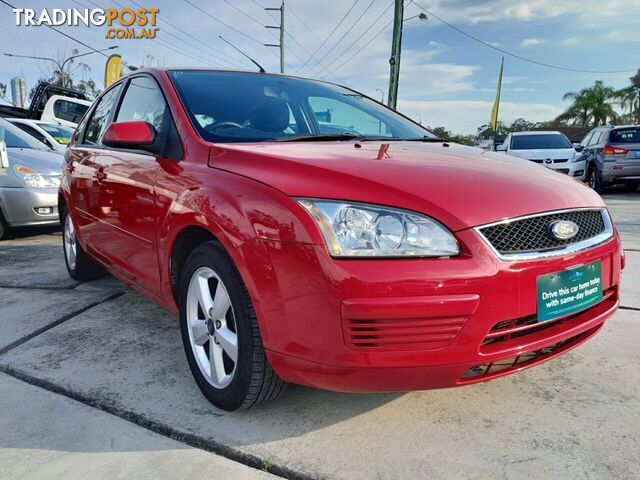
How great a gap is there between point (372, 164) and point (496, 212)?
484 mm

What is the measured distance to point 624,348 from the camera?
8.85 feet

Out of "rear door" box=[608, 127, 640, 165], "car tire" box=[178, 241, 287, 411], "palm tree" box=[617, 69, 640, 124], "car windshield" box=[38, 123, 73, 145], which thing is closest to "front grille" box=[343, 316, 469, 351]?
"car tire" box=[178, 241, 287, 411]

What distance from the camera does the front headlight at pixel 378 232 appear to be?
167 centimetres

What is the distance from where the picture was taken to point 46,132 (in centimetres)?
816

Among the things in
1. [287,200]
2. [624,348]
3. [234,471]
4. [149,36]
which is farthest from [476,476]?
[149,36]

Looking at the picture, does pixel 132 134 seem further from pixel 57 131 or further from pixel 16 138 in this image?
pixel 57 131

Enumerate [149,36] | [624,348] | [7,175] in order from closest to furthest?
1. [624,348]
2. [7,175]
3. [149,36]

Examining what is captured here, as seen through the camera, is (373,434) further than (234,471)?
Yes

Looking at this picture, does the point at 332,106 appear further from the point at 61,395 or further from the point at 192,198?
the point at 61,395

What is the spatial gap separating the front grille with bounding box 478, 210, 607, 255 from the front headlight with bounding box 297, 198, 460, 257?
6.2 inches

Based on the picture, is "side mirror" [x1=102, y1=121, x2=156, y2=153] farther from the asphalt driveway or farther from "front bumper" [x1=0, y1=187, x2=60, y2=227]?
"front bumper" [x1=0, y1=187, x2=60, y2=227]

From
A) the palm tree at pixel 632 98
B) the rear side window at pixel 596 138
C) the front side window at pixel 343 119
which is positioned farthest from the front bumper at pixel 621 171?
the palm tree at pixel 632 98

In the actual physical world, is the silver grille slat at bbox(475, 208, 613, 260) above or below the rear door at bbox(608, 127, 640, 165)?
below

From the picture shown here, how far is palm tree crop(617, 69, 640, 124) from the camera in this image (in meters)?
36.7
